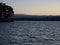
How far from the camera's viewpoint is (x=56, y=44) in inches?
1153

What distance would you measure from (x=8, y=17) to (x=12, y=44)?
96446mm

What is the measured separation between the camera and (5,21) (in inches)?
5266

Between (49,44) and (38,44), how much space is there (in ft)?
4.35

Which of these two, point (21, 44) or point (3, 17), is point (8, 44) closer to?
point (21, 44)

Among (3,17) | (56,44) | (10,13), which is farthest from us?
(3,17)

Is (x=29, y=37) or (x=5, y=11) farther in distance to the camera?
(x=5, y=11)

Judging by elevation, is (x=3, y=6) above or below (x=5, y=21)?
above

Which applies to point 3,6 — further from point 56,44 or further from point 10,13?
point 56,44

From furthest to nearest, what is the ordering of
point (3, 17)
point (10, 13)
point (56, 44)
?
1. point (3, 17)
2. point (10, 13)
3. point (56, 44)

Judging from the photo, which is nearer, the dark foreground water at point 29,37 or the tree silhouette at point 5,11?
the dark foreground water at point 29,37

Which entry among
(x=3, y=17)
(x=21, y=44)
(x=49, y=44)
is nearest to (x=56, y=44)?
(x=49, y=44)

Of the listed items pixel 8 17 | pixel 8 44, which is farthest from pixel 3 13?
pixel 8 44

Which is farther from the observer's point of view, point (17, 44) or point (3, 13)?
point (3, 13)

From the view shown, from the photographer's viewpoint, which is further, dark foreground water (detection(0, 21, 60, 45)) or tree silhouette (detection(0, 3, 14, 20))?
tree silhouette (detection(0, 3, 14, 20))
